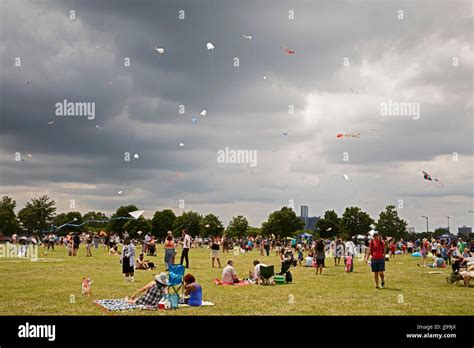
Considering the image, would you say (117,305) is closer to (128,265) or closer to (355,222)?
(128,265)

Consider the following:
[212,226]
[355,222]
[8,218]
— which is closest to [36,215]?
[8,218]

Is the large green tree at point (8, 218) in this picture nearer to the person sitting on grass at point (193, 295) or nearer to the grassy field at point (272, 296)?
the grassy field at point (272, 296)

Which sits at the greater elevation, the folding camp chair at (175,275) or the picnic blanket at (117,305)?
the folding camp chair at (175,275)

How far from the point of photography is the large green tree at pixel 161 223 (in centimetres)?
12319

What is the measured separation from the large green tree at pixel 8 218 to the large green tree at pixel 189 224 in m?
40.7

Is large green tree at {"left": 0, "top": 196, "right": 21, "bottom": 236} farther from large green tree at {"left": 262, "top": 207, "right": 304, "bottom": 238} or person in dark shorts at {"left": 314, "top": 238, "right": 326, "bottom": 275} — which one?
person in dark shorts at {"left": 314, "top": 238, "right": 326, "bottom": 275}

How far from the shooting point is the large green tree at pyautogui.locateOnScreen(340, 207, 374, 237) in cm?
12550

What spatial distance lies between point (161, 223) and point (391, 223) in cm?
6275

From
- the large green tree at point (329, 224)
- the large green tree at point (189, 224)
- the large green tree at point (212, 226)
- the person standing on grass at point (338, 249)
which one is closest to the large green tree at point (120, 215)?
the large green tree at point (189, 224)

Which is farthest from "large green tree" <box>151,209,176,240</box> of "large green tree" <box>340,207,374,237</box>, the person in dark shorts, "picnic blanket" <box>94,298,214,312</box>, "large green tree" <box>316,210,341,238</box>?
"picnic blanket" <box>94,298,214,312</box>

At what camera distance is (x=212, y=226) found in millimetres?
132750

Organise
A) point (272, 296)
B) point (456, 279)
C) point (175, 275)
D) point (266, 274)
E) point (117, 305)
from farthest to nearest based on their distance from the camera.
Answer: point (456, 279)
point (266, 274)
point (272, 296)
point (175, 275)
point (117, 305)
